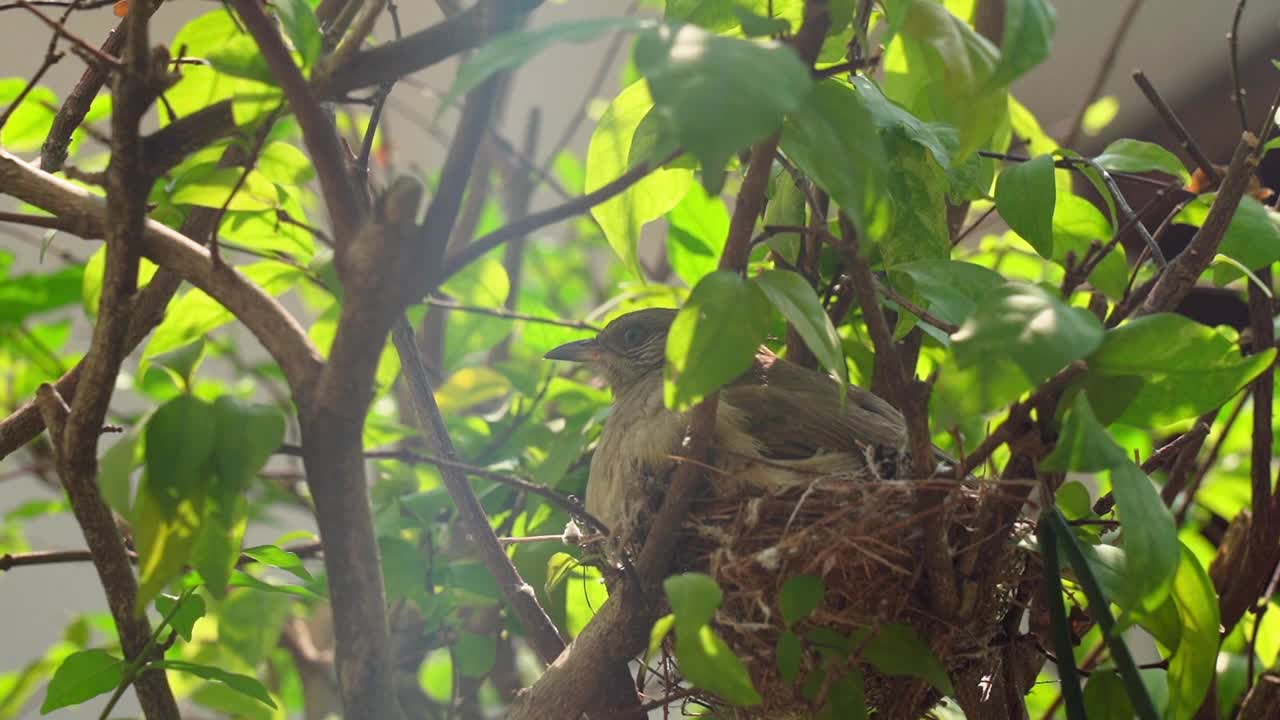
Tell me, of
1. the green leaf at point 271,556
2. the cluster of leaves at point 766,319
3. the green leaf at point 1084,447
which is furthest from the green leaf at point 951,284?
the green leaf at point 271,556

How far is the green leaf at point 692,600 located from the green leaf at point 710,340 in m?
0.11

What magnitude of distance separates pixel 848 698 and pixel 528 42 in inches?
24.6

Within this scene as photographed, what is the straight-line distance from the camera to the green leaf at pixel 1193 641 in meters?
0.83

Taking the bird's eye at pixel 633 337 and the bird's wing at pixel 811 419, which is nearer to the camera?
the bird's wing at pixel 811 419

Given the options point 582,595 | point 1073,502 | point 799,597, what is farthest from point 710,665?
point 582,595

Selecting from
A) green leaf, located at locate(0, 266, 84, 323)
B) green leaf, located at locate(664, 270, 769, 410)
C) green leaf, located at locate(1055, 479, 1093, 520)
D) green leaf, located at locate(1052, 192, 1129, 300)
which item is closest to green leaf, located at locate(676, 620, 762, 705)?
green leaf, located at locate(664, 270, 769, 410)

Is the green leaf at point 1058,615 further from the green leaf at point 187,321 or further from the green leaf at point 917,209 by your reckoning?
the green leaf at point 187,321

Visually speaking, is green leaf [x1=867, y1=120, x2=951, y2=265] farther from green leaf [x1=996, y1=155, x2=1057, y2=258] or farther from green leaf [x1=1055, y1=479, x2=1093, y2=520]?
green leaf [x1=1055, y1=479, x2=1093, y2=520]

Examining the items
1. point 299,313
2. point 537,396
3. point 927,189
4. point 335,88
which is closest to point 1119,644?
point 927,189

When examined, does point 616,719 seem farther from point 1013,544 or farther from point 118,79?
point 118,79

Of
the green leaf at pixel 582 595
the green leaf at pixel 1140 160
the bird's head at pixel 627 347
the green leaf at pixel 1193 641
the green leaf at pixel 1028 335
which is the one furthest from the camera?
the bird's head at pixel 627 347

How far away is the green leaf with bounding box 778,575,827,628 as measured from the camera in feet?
2.78

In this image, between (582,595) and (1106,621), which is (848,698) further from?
(582,595)

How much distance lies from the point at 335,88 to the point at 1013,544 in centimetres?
65
